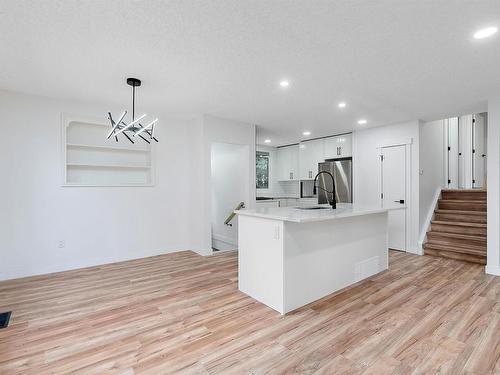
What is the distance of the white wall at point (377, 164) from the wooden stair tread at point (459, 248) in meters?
0.25

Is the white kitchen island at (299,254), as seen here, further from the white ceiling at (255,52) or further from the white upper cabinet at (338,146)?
the white upper cabinet at (338,146)

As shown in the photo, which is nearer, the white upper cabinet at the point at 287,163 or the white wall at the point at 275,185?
the white upper cabinet at the point at 287,163

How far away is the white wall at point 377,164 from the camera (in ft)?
16.3

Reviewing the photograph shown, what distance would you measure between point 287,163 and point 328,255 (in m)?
5.01

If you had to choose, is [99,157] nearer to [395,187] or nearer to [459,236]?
[395,187]

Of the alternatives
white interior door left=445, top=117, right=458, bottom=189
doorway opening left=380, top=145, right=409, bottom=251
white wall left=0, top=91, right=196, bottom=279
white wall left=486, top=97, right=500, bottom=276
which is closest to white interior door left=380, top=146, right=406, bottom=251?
doorway opening left=380, top=145, right=409, bottom=251

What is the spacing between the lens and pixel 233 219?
19.0ft

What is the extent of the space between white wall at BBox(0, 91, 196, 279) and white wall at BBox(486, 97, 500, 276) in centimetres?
516

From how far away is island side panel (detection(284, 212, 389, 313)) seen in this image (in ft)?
8.66

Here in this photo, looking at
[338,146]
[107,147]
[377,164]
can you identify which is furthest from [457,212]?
[107,147]

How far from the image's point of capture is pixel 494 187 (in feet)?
A: 12.4

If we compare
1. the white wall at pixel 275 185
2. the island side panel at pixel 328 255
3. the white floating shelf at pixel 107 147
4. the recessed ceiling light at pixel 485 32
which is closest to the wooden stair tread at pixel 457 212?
the island side panel at pixel 328 255

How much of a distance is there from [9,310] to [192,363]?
2222 mm

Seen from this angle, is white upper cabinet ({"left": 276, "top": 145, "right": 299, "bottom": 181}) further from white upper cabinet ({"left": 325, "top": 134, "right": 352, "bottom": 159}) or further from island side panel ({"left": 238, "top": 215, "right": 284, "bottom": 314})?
island side panel ({"left": 238, "top": 215, "right": 284, "bottom": 314})
